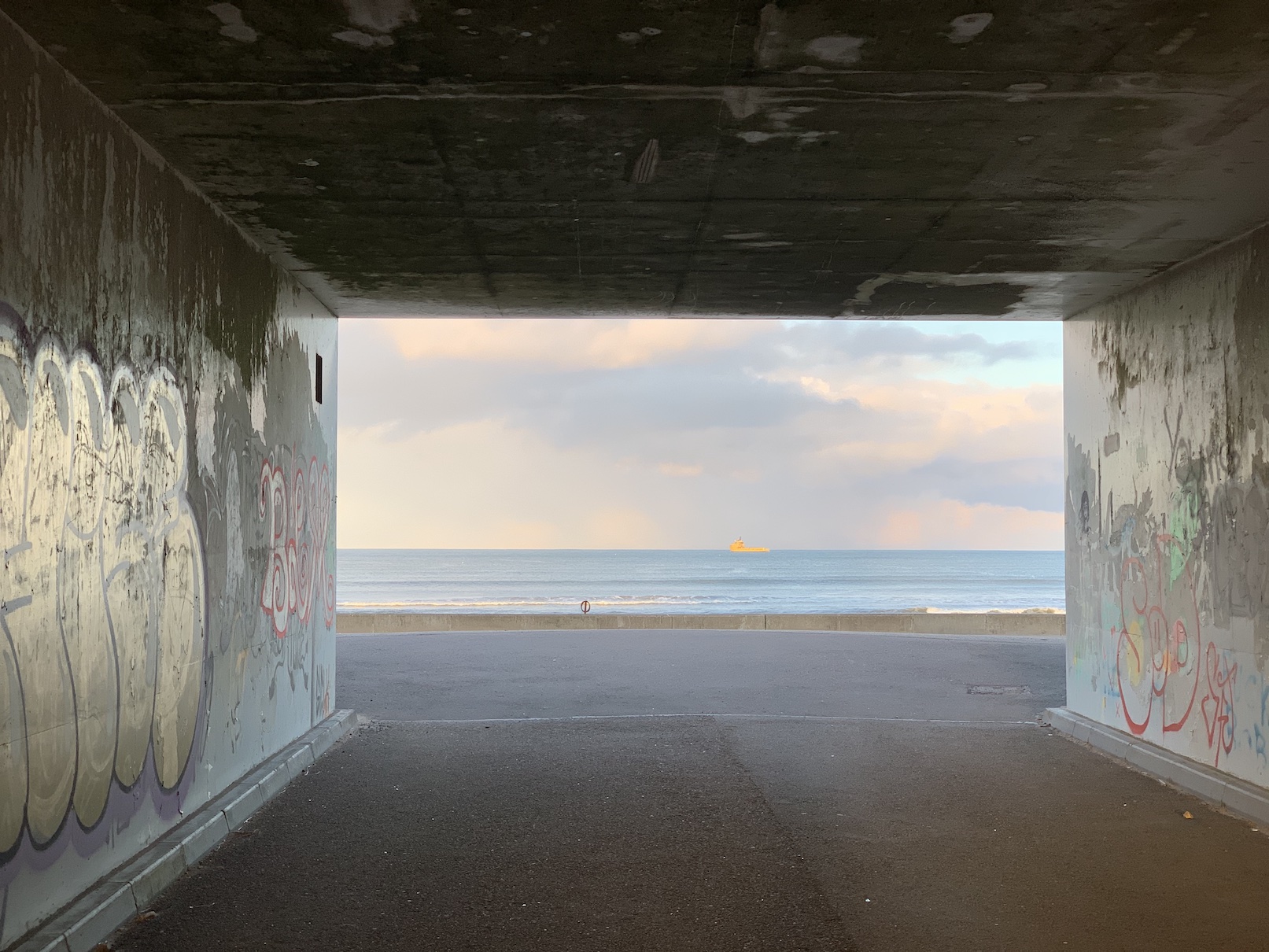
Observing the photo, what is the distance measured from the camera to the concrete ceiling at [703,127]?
4.17m

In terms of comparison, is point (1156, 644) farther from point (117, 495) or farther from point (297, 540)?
point (117, 495)

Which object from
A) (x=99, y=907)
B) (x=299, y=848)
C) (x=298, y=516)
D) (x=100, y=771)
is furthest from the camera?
(x=298, y=516)

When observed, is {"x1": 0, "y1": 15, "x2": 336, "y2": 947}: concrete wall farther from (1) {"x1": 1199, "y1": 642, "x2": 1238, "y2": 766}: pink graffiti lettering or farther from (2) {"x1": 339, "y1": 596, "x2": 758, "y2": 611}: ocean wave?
(2) {"x1": 339, "y1": 596, "x2": 758, "y2": 611}: ocean wave

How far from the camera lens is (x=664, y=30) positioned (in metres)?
4.23

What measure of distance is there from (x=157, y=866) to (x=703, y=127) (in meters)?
4.70

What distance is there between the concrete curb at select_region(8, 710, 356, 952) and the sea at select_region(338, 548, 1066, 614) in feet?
70.7

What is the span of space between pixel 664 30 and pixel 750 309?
227 inches

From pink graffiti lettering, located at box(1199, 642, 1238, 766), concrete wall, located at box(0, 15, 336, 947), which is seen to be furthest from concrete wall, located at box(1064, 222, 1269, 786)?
concrete wall, located at box(0, 15, 336, 947)

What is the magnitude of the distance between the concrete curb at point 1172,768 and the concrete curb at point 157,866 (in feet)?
21.4

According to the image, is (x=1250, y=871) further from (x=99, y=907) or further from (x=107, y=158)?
(x=107, y=158)

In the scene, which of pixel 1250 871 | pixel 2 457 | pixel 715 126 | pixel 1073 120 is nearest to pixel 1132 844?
pixel 1250 871

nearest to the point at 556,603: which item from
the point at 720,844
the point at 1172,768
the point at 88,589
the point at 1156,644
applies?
the point at 1156,644

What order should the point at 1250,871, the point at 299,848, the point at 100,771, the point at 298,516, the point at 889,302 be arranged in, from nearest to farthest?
the point at 100,771 < the point at 1250,871 < the point at 299,848 < the point at 298,516 < the point at 889,302

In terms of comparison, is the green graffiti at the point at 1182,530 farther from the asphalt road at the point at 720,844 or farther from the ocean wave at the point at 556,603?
the ocean wave at the point at 556,603
